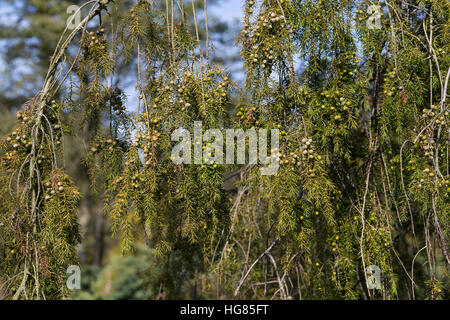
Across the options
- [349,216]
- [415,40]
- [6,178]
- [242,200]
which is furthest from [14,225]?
[415,40]

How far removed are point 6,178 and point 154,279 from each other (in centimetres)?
155

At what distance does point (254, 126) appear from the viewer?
174cm

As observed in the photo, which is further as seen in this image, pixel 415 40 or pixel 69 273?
pixel 415 40

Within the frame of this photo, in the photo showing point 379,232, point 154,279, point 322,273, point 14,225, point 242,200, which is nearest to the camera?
point 14,225

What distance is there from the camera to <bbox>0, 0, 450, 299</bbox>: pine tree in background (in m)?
1.70

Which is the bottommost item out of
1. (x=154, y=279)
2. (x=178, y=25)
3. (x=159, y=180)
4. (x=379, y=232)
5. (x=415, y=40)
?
(x=154, y=279)

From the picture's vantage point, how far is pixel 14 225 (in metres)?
1.71

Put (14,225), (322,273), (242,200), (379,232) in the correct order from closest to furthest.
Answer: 1. (14,225)
2. (379,232)
3. (322,273)
4. (242,200)

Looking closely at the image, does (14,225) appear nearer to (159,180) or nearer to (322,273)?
(159,180)

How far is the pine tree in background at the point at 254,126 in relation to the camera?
67.0 inches

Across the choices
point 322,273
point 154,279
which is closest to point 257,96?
point 322,273
